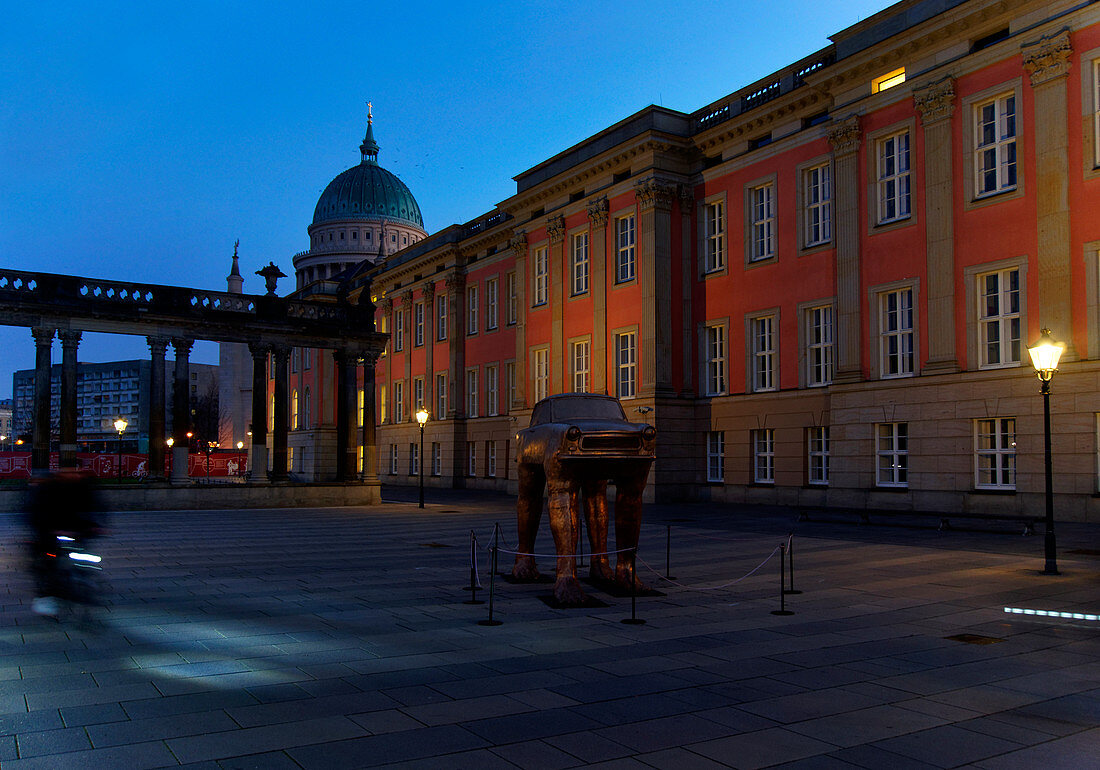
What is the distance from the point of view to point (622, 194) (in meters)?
41.4

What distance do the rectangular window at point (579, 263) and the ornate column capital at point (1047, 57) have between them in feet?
72.6

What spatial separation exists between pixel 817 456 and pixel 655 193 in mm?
13557

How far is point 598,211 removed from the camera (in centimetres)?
4241

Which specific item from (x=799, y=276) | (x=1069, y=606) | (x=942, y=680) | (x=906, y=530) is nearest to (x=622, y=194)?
(x=799, y=276)

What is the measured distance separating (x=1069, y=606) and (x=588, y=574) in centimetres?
725

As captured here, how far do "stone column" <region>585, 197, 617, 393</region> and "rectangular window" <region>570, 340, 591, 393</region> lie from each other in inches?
32.2

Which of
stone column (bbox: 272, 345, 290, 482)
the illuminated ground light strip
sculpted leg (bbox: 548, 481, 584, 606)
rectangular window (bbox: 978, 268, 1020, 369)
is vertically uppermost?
rectangular window (bbox: 978, 268, 1020, 369)

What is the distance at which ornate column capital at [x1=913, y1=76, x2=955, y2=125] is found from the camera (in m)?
28.3

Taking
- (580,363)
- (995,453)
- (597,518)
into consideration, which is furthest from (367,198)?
(597,518)

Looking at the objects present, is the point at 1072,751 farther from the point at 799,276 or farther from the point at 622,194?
the point at 622,194

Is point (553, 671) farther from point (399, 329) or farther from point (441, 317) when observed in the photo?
point (399, 329)

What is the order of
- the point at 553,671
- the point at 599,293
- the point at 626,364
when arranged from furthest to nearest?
the point at 599,293 < the point at 626,364 < the point at 553,671

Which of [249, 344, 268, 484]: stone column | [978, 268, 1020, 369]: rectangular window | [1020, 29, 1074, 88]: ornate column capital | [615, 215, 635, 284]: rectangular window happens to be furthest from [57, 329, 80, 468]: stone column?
[1020, 29, 1074, 88]: ornate column capital

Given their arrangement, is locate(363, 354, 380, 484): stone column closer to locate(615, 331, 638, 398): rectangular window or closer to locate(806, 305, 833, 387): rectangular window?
locate(615, 331, 638, 398): rectangular window
